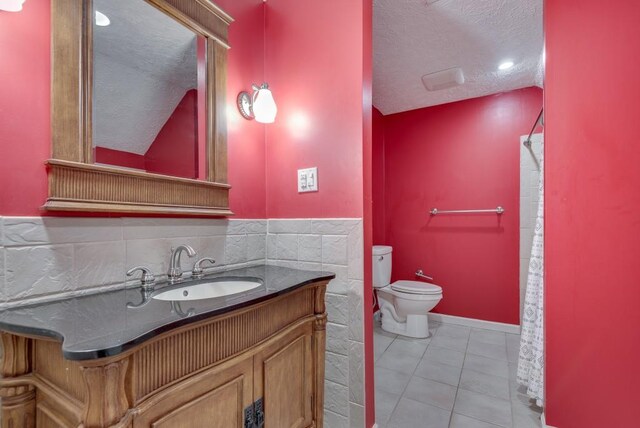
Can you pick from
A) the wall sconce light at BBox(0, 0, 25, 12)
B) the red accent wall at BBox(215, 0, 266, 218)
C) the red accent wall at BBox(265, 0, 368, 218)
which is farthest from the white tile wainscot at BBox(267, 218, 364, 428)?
the wall sconce light at BBox(0, 0, 25, 12)

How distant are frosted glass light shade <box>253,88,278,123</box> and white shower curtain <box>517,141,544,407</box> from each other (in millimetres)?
1524

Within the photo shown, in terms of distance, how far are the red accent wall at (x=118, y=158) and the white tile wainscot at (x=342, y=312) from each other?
78 centimetres

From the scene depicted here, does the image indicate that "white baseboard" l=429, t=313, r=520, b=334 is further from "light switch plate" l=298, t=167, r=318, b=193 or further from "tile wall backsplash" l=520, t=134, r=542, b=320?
"light switch plate" l=298, t=167, r=318, b=193

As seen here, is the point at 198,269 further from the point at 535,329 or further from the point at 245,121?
the point at 535,329

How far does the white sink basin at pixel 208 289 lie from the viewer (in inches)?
41.8

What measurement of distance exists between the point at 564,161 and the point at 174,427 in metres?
1.84

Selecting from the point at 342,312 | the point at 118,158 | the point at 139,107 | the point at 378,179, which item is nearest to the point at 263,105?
the point at 139,107

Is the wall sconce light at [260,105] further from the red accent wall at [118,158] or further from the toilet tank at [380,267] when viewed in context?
the toilet tank at [380,267]

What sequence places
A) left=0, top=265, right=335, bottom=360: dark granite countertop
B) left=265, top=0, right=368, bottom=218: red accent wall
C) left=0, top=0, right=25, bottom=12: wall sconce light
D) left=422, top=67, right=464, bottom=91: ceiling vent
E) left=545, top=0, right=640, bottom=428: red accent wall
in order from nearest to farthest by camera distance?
left=0, top=265, right=335, bottom=360: dark granite countertop < left=0, top=0, right=25, bottom=12: wall sconce light < left=545, top=0, right=640, bottom=428: red accent wall < left=265, top=0, right=368, bottom=218: red accent wall < left=422, top=67, right=464, bottom=91: ceiling vent

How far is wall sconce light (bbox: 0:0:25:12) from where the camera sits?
30.0 inches

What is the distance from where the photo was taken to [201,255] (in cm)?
127

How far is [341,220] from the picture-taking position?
1.38 meters

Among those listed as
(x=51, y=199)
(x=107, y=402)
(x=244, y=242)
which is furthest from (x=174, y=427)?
(x=244, y=242)

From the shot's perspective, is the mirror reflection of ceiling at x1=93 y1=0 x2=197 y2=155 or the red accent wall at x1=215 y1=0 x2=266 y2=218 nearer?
the mirror reflection of ceiling at x1=93 y1=0 x2=197 y2=155
